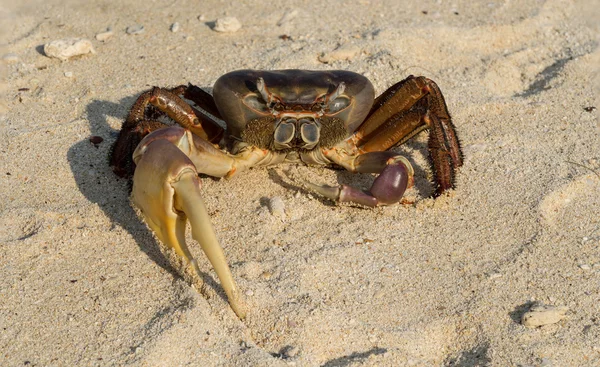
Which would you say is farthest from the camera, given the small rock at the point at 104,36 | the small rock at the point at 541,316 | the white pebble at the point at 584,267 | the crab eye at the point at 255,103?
the small rock at the point at 104,36

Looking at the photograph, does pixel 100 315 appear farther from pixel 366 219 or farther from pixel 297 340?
pixel 366 219

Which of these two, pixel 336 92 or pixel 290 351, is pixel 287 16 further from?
pixel 290 351

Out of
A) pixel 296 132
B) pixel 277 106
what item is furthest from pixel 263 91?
pixel 296 132

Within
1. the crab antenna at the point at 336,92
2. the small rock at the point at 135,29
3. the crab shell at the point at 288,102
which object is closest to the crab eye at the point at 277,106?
the crab shell at the point at 288,102

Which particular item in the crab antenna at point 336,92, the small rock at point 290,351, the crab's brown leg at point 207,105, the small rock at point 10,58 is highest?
the crab antenna at point 336,92

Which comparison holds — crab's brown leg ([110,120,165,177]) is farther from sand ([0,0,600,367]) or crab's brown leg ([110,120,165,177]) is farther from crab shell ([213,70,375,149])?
crab shell ([213,70,375,149])

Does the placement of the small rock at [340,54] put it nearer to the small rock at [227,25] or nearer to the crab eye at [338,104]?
the small rock at [227,25]

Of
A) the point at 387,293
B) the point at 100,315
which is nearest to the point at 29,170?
the point at 100,315

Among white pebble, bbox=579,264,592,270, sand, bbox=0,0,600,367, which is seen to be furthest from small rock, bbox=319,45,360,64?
white pebble, bbox=579,264,592,270

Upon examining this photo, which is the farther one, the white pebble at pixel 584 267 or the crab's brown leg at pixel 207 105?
the crab's brown leg at pixel 207 105
